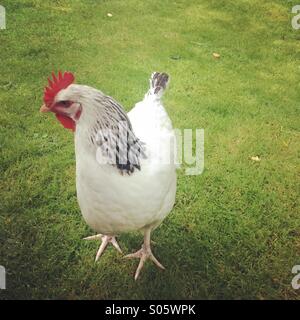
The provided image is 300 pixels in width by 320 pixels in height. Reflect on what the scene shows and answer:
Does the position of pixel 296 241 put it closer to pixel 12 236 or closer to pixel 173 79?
pixel 12 236

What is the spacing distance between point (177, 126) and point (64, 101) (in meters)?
2.29

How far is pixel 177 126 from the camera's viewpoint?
439 centimetres

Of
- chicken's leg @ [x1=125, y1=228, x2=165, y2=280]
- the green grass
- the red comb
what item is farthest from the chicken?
the green grass

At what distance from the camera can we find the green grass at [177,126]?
2.95 metres

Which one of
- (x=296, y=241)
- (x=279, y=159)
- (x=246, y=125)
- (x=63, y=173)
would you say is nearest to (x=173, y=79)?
(x=246, y=125)

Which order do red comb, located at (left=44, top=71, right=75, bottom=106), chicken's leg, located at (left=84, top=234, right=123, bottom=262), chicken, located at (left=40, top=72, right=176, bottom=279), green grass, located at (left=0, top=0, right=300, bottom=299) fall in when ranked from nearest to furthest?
chicken, located at (left=40, top=72, right=176, bottom=279)
red comb, located at (left=44, top=71, right=75, bottom=106)
green grass, located at (left=0, top=0, right=300, bottom=299)
chicken's leg, located at (left=84, top=234, right=123, bottom=262)

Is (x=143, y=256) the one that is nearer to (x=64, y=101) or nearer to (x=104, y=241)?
(x=104, y=241)

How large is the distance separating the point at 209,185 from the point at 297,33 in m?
4.15

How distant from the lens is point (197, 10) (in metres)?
6.86

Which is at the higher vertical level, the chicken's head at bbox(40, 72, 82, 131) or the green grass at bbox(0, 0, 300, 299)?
the chicken's head at bbox(40, 72, 82, 131)

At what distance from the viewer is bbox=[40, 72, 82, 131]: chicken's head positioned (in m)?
2.22

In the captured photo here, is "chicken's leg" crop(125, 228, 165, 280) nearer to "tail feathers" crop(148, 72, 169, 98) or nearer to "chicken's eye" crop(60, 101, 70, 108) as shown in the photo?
"tail feathers" crop(148, 72, 169, 98)

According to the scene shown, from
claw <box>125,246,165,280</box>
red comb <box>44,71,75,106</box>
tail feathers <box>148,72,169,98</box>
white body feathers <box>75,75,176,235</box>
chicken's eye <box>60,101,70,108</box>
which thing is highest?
red comb <box>44,71,75,106</box>

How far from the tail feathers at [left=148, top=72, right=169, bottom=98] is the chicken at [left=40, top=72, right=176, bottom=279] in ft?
1.39
